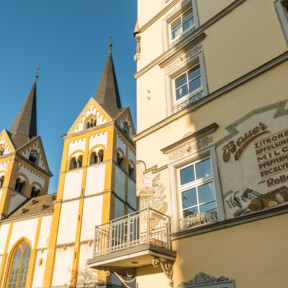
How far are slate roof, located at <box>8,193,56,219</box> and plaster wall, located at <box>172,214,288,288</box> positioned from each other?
21.2 metres

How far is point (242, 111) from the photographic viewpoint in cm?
734

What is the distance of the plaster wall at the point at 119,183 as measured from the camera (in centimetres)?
2483

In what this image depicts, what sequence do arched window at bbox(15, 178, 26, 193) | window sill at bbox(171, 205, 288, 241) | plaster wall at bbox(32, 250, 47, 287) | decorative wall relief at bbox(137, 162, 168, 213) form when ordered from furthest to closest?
1. arched window at bbox(15, 178, 26, 193)
2. plaster wall at bbox(32, 250, 47, 287)
3. decorative wall relief at bbox(137, 162, 168, 213)
4. window sill at bbox(171, 205, 288, 241)

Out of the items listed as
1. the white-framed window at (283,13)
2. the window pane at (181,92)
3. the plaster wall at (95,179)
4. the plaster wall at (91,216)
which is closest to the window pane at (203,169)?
the window pane at (181,92)

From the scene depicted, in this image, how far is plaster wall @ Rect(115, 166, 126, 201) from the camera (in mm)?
24834

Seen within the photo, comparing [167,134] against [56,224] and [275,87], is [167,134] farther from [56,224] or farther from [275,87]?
[56,224]

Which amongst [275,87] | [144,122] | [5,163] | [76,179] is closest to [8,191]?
[5,163]

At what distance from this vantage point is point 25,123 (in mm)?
39875

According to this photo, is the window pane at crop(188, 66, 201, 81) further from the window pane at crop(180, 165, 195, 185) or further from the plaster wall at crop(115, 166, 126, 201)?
the plaster wall at crop(115, 166, 126, 201)

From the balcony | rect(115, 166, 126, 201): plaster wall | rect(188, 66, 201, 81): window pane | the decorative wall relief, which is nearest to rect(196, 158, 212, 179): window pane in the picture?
the decorative wall relief

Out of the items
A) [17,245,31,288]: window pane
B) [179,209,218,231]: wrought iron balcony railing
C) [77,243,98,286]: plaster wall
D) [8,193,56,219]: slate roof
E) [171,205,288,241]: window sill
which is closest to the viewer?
[171,205,288,241]: window sill

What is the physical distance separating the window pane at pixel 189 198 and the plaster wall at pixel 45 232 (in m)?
19.2

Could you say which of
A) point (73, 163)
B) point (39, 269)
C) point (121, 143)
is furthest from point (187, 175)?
point (73, 163)

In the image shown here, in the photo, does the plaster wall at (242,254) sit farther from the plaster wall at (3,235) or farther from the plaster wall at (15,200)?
the plaster wall at (15,200)
